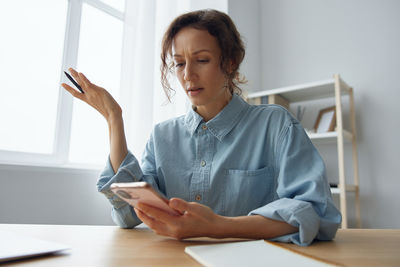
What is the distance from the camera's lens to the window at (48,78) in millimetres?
1507

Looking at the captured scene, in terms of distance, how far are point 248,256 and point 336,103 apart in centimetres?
173

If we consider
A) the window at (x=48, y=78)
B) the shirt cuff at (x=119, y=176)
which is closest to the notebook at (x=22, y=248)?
the shirt cuff at (x=119, y=176)

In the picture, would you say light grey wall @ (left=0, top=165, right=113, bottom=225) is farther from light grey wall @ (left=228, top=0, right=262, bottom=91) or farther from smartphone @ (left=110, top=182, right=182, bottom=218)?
light grey wall @ (left=228, top=0, right=262, bottom=91)

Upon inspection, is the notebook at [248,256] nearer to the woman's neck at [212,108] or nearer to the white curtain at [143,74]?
the woman's neck at [212,108]

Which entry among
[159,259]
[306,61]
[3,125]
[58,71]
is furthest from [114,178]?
[306,61]

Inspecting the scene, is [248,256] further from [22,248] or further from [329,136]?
[329,136]

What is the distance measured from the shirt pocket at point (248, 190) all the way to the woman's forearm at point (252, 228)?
246 mm

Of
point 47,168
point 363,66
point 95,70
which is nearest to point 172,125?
point 47,168

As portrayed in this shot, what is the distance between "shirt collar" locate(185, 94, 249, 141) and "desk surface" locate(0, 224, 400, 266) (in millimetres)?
382

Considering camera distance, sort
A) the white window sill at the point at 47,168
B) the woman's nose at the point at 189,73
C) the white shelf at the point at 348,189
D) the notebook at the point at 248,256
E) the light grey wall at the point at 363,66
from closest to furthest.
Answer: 1. the notebook at the point at 248,256
2. the woman's nose at the point at 189,73
3. the white window sill at the point at 47,168
4. the white shelf at the point at 348,189
5. the light grey wall at the point at 363,66

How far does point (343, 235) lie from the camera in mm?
703

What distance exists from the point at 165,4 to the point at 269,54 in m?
1.09

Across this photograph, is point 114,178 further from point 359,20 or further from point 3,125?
point 359,20

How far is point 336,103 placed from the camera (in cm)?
194
